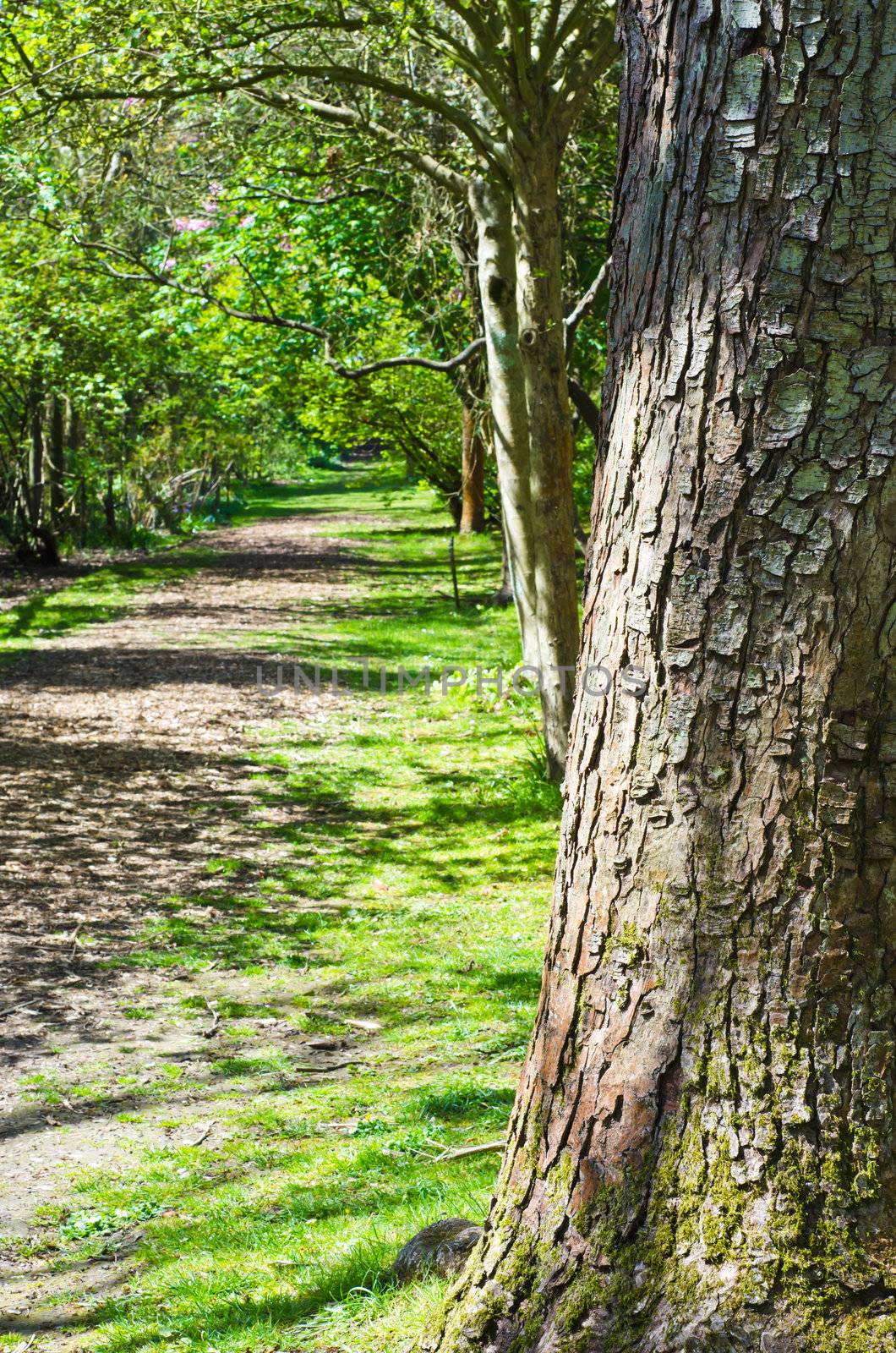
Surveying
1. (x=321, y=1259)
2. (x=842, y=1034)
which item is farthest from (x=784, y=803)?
(x=321, y=1259)

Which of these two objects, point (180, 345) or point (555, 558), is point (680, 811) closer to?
point (555, 558)

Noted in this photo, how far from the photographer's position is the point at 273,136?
37.4ft

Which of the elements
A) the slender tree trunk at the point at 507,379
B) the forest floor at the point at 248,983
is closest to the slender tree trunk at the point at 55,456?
the forest floor at the point at 248,983

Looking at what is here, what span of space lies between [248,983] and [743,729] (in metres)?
4.43

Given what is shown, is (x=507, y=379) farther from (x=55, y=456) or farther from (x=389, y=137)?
(x=55, y=456)

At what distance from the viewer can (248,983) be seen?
237 inches

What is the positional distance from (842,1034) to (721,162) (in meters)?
1.41

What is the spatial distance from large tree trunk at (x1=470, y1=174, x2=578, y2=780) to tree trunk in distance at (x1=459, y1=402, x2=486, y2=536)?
9851mm

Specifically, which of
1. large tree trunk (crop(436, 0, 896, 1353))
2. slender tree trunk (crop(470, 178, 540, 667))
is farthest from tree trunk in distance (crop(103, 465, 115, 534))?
large tree trunk (crop(436, 0, 896, 1353))

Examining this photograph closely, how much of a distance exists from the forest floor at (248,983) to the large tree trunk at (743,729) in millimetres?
914

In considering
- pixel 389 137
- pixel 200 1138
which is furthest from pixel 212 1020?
pixel 389 137

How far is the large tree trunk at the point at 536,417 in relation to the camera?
7832 mm

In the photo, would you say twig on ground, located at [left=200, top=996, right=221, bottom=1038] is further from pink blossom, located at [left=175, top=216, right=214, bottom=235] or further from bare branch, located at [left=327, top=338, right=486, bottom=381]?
pink blossom, located at [left=175, top=216, right=214, bottom=235]

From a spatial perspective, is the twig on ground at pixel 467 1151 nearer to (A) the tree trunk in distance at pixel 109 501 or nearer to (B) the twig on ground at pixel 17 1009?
(B) the twig on ground at pixel 17 1009
